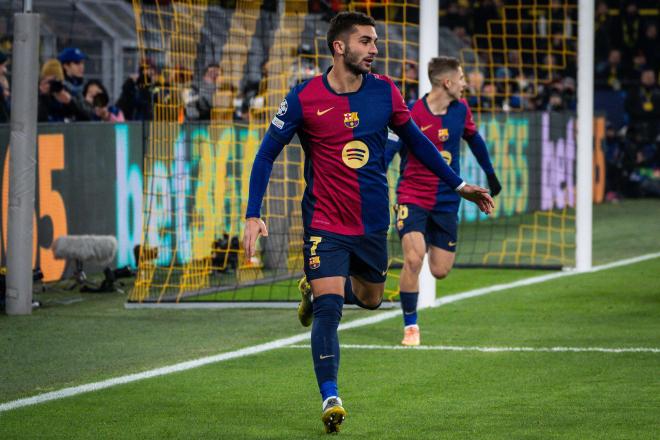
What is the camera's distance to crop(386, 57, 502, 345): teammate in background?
10.1 meters

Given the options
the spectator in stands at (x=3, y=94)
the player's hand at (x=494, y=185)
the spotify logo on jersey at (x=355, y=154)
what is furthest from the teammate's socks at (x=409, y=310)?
the spectator in stands at (x=3, y=94)

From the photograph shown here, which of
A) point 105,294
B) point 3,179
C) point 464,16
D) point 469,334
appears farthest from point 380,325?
point 464,16

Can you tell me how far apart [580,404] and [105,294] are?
6643 mm

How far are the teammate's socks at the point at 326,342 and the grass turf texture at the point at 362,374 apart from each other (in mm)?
263

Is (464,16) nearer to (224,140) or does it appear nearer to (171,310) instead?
(224,140)

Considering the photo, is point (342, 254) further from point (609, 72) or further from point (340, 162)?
point (609, 72)

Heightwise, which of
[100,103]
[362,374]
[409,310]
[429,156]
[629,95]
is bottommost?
[362,374]

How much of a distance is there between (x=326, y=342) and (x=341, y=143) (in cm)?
101

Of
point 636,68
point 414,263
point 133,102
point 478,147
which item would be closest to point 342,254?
point 414,263

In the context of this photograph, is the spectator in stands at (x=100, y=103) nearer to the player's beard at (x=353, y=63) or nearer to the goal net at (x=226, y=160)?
the goal net at (x=226, y=160)

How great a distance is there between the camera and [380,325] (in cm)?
1084

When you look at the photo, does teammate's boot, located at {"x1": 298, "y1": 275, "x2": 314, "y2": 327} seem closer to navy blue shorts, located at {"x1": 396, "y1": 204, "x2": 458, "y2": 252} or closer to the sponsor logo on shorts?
the sponsor logo on shorts

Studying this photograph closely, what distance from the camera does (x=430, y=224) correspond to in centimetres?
1035

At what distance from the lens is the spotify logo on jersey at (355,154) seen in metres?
7.00
